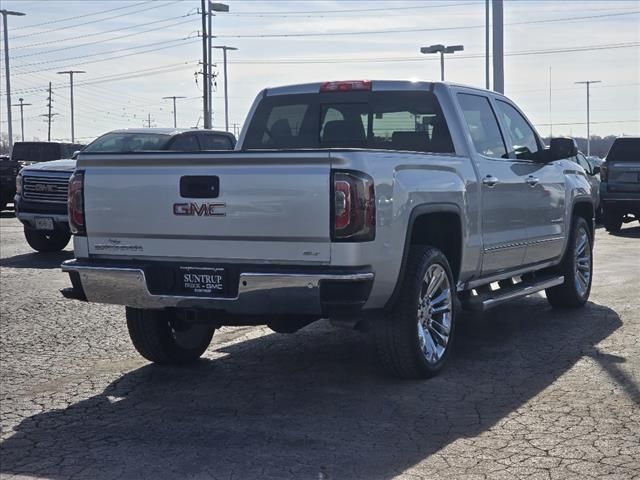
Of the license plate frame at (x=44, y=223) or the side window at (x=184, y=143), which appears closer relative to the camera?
the license plate frame at (x=44, y=223)

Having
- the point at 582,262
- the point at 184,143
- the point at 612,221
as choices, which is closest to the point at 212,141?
the point at 184,143

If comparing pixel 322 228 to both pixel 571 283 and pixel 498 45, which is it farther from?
pixel 498 45

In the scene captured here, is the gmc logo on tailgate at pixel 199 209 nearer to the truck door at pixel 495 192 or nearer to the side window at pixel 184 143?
the truck door at pixel 495 192

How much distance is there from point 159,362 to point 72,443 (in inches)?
79.0

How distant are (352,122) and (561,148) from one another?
198cm

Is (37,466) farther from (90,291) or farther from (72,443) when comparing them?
(90,291)

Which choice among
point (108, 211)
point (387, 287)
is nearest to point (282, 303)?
point (387, 287)

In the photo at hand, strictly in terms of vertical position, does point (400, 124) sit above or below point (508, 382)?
above

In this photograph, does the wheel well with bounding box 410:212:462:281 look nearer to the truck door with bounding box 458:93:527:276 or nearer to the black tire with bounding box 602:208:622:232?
the truck door with bounding box 458:93:527:276

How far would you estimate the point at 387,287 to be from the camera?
620cm

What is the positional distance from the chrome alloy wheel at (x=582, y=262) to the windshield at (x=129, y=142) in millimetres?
6992

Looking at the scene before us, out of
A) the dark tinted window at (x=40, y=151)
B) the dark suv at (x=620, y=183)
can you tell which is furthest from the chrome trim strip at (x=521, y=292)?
A: the dark tinted window at (x=40, y=151)

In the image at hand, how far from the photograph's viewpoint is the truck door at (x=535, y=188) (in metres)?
8.55

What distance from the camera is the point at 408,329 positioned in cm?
651
